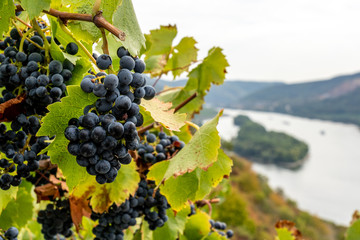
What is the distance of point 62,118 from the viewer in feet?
2.75

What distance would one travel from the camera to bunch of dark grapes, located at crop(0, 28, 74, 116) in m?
0.94

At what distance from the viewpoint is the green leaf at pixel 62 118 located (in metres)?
0.81

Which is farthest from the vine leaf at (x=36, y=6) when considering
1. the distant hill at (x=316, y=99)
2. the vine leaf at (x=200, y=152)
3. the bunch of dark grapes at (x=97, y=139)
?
the distant hill at (x=316, y=99)

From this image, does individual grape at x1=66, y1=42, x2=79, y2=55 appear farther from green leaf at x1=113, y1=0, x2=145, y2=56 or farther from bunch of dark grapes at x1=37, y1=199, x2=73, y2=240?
bunch of dark grapes at x1=37, y1=199, x2=73, y2=240

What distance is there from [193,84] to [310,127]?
9907 centimetres

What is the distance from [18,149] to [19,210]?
0.76 m

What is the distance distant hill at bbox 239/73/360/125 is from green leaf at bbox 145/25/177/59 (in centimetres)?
9563

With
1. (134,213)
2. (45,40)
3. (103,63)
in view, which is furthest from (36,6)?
(134,213)

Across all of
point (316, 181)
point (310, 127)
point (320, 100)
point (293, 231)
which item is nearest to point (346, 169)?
point (316, 181)

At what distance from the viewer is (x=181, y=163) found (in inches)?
44.4

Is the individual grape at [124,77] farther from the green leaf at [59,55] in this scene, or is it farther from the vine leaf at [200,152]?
the vine leaf at [200,152]

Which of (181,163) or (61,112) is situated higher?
(61,112)

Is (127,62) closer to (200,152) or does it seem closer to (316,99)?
(200,152)

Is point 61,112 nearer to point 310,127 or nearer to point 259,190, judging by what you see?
point 259,190
